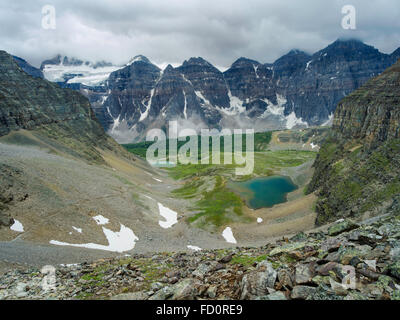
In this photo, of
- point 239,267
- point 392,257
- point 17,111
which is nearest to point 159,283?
point 239,267

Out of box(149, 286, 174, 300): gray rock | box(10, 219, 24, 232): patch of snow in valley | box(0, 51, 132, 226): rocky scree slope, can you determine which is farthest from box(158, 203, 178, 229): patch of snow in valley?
box(149, 286, 174, 300): gray rock

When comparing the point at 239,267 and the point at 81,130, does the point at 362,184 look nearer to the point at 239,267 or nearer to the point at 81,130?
the point at 239,267

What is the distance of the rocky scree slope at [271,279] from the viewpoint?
12922 mm

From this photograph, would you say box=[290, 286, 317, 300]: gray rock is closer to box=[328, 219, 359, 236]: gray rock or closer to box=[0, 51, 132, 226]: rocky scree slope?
box=[328, 219, 359, 236]: gray rock

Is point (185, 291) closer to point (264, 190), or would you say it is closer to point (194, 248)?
point (194, 248)

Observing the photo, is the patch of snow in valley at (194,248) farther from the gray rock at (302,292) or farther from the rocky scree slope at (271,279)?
the gray rock at (302,292)

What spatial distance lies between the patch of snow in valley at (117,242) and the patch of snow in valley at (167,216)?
13343 mm

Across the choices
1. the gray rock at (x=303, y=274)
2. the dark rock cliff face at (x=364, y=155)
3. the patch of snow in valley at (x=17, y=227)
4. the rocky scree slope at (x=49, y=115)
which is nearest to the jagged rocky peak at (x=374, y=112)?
the dark rock cliff face at (x=364, y=155)

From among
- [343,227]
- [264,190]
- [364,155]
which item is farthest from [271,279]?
[264,190]

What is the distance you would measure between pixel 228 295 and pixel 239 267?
5.40 metres

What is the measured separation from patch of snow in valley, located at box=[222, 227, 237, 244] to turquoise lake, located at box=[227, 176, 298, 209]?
2643 cm

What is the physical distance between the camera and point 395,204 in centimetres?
4159

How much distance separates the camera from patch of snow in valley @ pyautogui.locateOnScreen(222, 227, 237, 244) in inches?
2510

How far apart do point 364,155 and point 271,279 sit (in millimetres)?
77614
